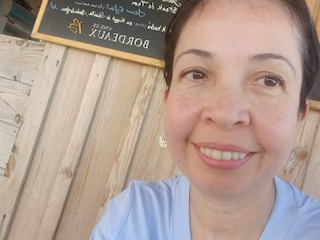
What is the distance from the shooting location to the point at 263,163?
0.64 meters

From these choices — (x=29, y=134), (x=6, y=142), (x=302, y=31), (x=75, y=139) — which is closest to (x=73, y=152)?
(x=75, y=139)

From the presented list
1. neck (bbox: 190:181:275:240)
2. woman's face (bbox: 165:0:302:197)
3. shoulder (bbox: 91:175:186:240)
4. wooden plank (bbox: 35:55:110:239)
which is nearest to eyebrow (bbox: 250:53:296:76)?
woman's face (bbox: 165:0:302:197)

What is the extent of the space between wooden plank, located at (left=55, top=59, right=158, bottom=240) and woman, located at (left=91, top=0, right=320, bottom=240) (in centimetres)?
40

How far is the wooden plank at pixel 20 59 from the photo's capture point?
1.35 m

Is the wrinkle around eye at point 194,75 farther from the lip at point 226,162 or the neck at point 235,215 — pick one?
the neck at point 235,215

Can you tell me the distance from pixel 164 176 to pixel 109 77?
448 millimetres

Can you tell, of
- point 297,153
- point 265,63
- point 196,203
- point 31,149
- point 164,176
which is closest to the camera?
point 265,63

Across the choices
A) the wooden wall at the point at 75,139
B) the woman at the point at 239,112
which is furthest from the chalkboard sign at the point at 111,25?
the woman at the point at 239,112

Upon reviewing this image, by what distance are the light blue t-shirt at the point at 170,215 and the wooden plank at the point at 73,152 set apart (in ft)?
1.27

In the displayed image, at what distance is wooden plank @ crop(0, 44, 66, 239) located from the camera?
4.20ft

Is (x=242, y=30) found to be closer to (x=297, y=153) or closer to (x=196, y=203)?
(x=196, y=203)

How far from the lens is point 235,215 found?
2.51 feet

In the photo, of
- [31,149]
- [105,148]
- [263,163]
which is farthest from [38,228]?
[263,163]

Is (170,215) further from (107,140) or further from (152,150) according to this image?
(107,140)
